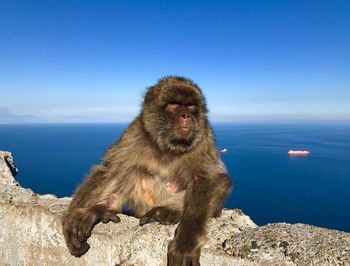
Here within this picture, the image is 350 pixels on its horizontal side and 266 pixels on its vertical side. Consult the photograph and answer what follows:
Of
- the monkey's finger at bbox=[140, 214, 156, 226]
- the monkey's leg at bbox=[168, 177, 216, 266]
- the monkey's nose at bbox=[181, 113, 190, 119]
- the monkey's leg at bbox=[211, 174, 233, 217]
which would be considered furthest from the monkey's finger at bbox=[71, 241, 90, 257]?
the monkey's nose at bbox=[181, 113, 190, 119]

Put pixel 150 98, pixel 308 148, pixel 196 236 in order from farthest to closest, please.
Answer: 1. pixel 308 148
2. pixel 150 98
3. pixel 196 236

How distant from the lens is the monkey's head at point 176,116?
2922mm

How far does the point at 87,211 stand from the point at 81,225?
0.18 meters

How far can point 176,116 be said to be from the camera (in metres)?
3.01

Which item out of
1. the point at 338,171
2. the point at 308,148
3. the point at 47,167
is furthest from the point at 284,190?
the point at 308,148

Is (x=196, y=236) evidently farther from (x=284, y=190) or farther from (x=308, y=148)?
(x=308, y=148)

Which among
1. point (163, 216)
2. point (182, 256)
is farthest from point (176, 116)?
point (182, 256)

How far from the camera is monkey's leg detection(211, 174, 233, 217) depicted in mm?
2530

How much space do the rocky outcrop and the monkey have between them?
0.46 ft

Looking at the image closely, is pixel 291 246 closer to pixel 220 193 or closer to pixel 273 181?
pixel 220 193

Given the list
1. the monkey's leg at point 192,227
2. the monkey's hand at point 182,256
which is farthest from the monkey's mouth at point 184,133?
the monkey's hand at point 182,256

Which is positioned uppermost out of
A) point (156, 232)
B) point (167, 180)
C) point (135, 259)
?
point (167, 180)

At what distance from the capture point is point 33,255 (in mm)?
2889

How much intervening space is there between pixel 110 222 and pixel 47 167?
55.2m
